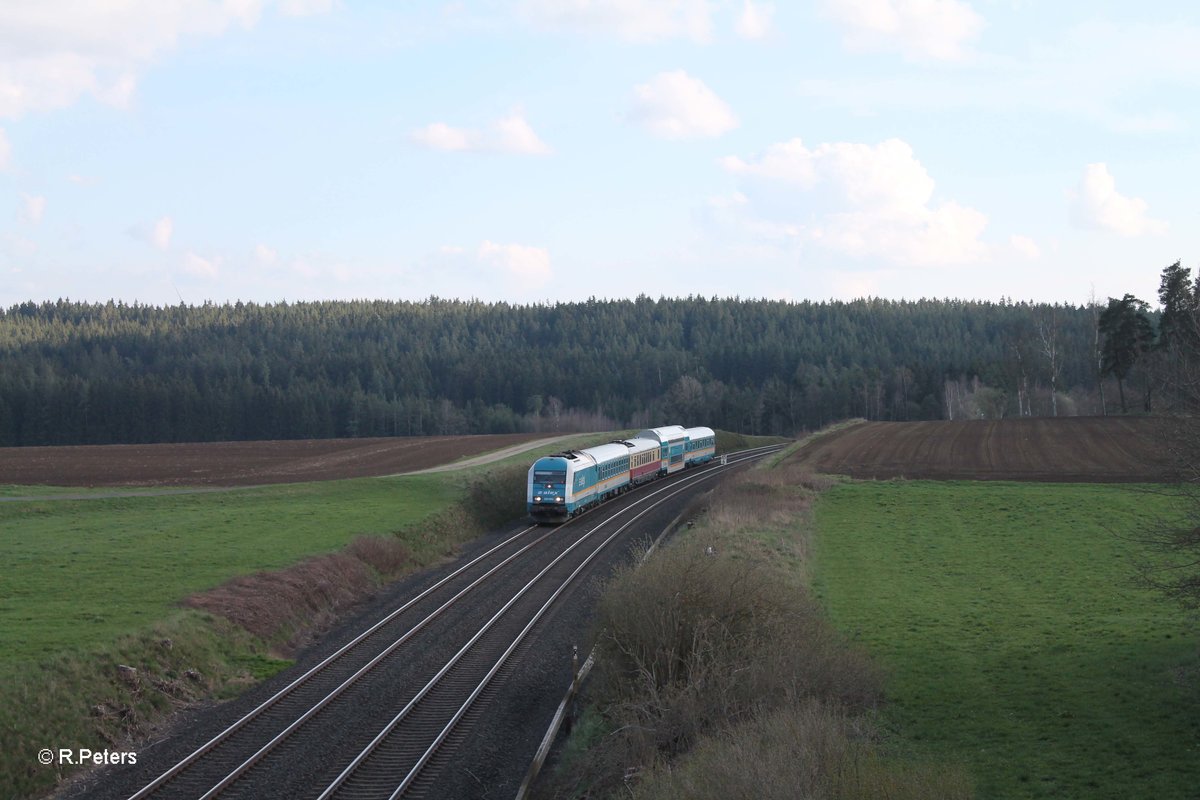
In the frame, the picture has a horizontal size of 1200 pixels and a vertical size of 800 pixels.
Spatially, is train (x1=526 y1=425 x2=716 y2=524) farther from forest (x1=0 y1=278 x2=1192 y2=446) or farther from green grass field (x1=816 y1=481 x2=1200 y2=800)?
forest (x1=0 y1=278 x2=1192 y2=446)

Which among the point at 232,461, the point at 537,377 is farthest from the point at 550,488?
the point at 537,377

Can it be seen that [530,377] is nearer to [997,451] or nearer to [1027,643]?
[997,451]

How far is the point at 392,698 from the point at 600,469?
30.8m

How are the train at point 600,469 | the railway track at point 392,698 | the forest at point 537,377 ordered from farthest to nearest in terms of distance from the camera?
the forest at point 537,377 → the train at point 600,469 → the railway track at point 392,698

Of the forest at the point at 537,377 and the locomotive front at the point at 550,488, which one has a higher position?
the forest at the point at 537,377

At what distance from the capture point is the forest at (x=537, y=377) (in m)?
120

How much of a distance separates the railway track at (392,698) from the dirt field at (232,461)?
2935 centimetres

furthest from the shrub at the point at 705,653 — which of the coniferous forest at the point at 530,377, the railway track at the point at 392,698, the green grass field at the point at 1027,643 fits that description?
the coniferous forest at the point at 530,377

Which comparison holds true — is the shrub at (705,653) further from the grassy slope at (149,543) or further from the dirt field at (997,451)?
the dirt field at (997,451)

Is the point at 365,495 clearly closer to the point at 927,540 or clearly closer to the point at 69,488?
the point at 69,488

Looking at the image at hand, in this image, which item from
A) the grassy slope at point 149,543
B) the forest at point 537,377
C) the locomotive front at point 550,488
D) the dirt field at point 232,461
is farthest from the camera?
the forest at point 537,377

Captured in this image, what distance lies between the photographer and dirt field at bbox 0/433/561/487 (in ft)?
185

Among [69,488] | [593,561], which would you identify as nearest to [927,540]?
[593,561]

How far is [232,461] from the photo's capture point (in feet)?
229
